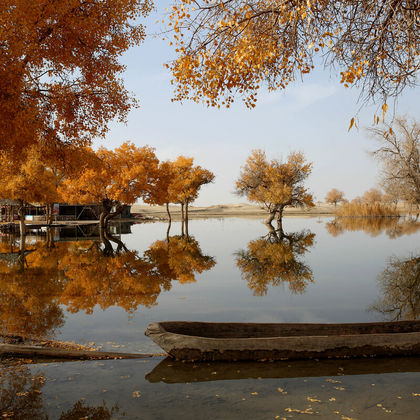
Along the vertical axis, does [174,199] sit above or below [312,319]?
above

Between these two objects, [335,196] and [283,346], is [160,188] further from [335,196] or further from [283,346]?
[335,196]

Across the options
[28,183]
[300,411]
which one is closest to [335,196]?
[28,183]

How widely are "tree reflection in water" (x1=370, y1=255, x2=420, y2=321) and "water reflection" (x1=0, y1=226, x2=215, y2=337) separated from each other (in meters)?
6.94

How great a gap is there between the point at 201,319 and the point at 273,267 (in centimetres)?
864

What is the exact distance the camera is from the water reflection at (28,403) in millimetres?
5422

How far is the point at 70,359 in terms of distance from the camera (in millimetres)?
7406

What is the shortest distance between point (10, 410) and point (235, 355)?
3.57 m

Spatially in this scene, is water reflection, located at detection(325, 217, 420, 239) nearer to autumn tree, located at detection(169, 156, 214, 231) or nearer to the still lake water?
the still lake water

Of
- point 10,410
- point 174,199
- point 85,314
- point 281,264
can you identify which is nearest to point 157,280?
point 85,314

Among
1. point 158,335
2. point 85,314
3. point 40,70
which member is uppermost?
point 40,70

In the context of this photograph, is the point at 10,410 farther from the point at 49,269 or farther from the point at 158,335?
the point at 49,269

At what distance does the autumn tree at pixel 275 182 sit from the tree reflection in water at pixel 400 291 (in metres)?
32.1

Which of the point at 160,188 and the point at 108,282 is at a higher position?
the point at 160,188

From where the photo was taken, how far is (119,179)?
1641 inches
